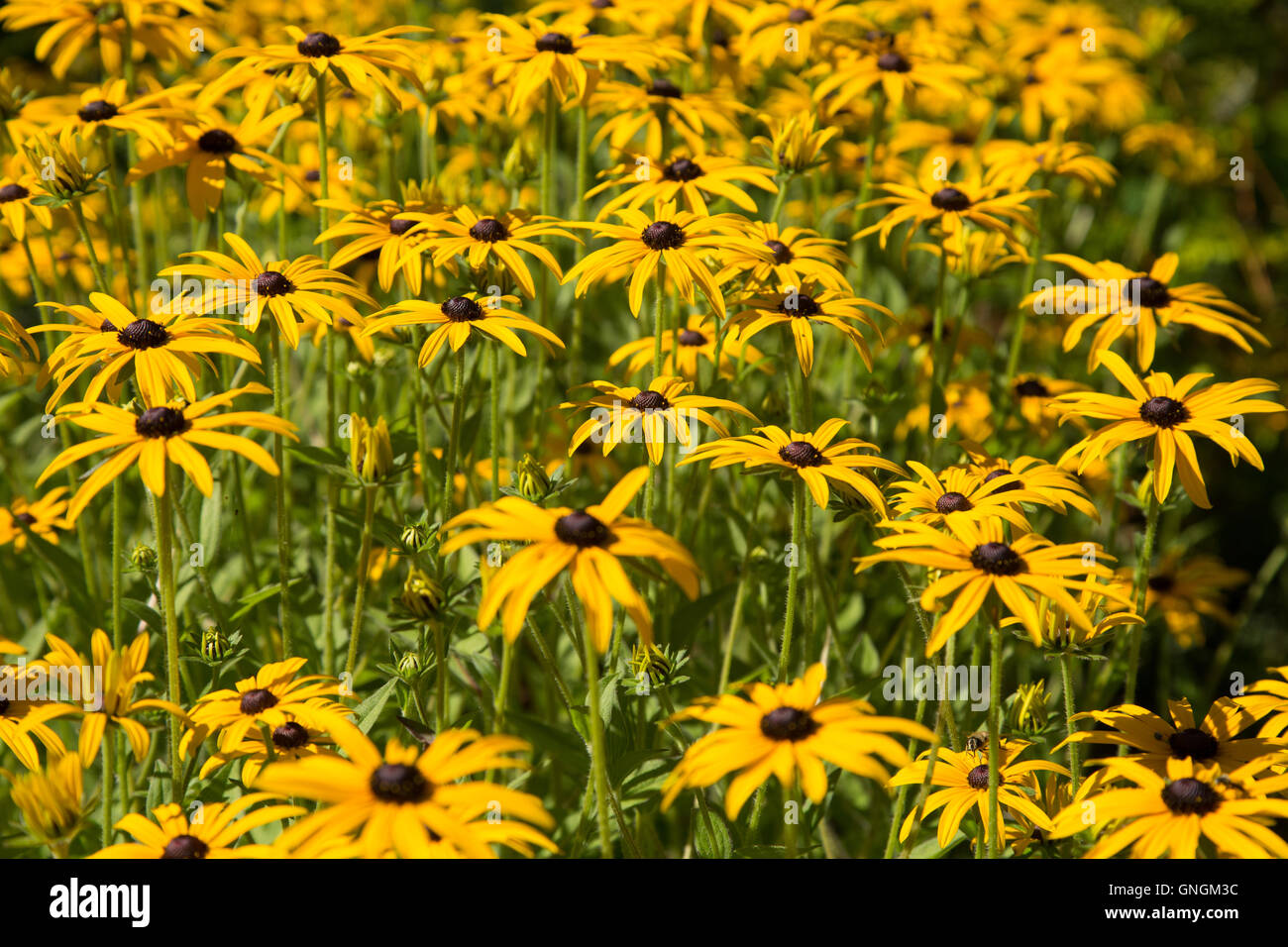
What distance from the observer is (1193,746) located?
80.4 inches

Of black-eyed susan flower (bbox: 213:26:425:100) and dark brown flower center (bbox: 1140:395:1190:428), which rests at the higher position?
black-eyed susan flower (bbox: 213:26:425:100)

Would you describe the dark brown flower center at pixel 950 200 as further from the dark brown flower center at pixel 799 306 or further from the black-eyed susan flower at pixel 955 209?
the dark brown flower center at pixel 799 306

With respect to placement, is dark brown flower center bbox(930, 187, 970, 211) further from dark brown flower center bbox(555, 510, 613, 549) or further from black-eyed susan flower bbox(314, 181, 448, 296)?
dark brown flower center bbox(555, 510, 613, 549)

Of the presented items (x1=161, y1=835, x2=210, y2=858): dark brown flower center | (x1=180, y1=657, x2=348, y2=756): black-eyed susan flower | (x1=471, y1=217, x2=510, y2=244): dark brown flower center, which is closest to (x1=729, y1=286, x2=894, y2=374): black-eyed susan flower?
(x1=471, y1=217, x2=510, y2=244): dark brown flower center

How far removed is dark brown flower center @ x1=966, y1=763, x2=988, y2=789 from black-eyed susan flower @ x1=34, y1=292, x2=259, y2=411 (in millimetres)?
1611

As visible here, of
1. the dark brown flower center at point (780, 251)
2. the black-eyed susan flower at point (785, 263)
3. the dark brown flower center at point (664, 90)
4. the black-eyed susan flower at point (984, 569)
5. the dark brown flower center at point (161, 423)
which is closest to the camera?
the black-eyed susan flower at point (984, 569)

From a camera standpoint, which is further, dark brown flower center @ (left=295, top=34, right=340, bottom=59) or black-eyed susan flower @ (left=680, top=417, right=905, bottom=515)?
dark brown flower center @ (left=295, top=34, right=340, bottom=59)

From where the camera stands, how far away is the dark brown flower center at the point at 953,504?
2184 mm

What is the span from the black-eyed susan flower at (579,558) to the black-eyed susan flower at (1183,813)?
0.78m

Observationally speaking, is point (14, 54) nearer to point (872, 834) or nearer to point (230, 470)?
point (230, 470)

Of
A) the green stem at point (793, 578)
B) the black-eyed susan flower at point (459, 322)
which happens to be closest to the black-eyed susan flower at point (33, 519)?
the black-eyed susan flower at point (459, 322)

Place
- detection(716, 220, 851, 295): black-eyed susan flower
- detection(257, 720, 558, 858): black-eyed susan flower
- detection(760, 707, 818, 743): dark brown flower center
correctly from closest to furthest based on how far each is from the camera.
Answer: detection(257, 720, 558, 858): black-eyed susan flower → detection(760, 707, 818, 743): dark brown flower center → detection(716, 220, 851, 295): black-eyed susan flower

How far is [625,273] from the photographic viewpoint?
2.63 m

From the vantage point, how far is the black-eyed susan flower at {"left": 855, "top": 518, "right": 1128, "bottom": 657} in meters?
1.84
